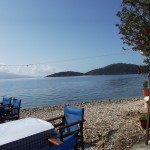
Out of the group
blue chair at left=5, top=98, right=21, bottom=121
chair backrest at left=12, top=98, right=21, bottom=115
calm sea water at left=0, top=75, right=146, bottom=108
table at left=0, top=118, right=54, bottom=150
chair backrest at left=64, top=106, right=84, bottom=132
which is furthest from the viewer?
calm sea water at left=0, top=75, right=146, bottom=108

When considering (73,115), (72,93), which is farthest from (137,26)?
(72,93)

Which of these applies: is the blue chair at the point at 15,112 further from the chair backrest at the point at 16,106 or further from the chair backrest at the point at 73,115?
the chair backrest at the point at 73,115

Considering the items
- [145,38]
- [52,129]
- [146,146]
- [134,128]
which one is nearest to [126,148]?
[146,146]

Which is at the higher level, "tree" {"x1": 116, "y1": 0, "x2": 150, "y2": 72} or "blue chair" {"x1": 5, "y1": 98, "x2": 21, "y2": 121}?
"tree" {"x1": 116, "y1": 0, "x2": 150, "y2": 72}

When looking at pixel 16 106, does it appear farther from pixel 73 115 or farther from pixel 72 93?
pixel 72 93

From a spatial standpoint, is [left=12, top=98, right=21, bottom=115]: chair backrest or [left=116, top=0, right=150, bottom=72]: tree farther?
[left=12, top=98, right=21, bottom=115]: chair backrest

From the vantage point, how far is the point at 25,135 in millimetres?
4805

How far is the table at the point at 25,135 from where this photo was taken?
459 centimetres

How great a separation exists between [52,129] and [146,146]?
274cm

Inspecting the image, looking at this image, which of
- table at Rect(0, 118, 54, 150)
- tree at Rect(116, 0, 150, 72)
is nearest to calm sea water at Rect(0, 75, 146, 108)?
tree at Rect(116, 0, 150, 72)

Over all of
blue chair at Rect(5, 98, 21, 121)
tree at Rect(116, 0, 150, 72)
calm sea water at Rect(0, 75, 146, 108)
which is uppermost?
tree at Rect(116, 0, 150, 72)

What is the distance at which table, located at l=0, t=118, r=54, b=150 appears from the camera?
459 centimetres

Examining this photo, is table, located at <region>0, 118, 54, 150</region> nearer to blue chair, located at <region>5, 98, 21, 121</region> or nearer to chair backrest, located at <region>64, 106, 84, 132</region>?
chair backrest, located at <region>64, 106, 84, 132</region>

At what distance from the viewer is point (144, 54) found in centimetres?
765
